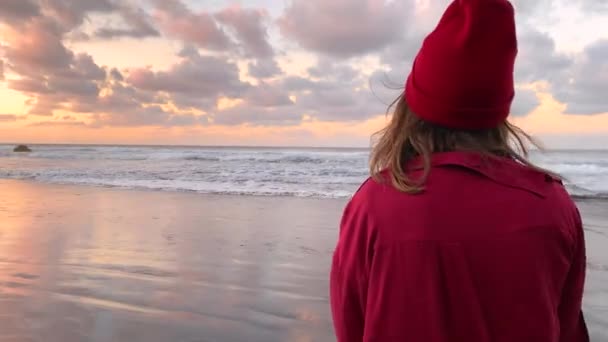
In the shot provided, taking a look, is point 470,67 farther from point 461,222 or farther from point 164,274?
point 164,274

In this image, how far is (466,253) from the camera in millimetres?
976

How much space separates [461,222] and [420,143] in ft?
0.76

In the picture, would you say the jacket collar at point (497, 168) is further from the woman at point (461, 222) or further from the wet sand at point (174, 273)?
the wet sand at point (174, 273)

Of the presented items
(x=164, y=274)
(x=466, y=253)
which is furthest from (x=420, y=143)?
(x=164, y=274)

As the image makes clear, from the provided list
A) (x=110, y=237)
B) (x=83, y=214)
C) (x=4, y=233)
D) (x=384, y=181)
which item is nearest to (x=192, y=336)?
(x=384, y=181)

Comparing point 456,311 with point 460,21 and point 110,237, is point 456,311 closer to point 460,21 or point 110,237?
point 460,21

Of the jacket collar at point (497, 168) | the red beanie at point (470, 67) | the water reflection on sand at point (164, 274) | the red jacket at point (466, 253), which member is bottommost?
the water reflection on sand at point (164, 274)

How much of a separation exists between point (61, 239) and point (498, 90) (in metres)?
6.75

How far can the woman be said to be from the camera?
0.98 meters

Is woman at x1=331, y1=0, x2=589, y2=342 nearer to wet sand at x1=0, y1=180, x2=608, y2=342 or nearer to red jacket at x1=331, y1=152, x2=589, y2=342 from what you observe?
red jacket at x1=331, y1=152, x2=589, y2=342

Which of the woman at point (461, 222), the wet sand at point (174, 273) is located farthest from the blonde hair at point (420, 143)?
the wet sand at point (174, 273)

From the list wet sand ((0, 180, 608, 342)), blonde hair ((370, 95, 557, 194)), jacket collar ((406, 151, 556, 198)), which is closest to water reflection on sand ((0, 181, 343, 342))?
wet sand ((0, 180, 608, 342))

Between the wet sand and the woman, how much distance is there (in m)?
2.62

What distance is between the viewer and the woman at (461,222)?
98 cm
